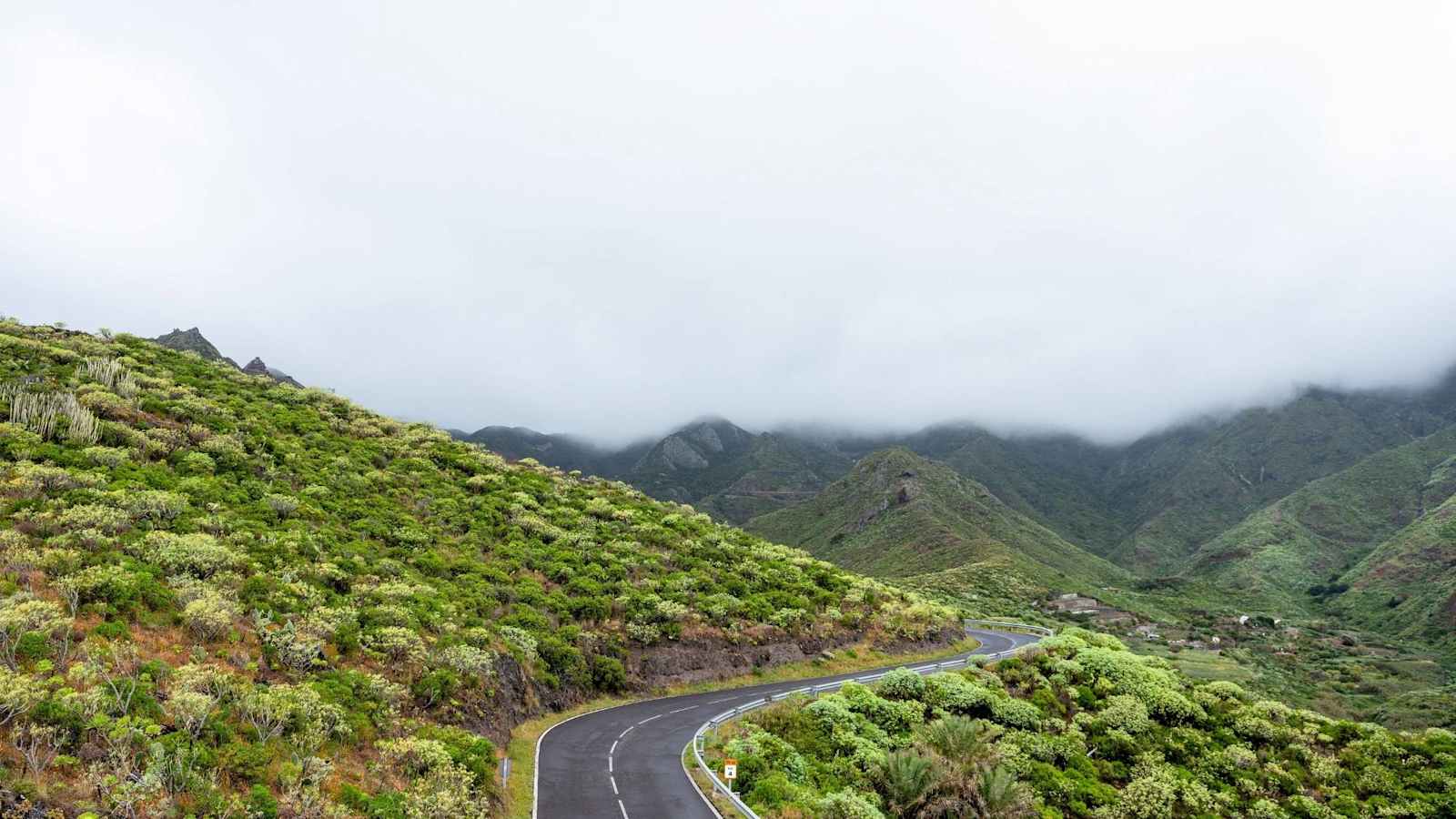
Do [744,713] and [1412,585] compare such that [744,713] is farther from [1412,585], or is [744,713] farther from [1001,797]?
[1412,585]

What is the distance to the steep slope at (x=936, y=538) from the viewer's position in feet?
463

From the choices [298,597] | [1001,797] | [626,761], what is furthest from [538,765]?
[1001,797]

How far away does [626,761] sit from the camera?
2408cm

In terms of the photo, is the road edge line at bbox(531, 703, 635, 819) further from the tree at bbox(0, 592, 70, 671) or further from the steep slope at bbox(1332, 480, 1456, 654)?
the steep slope at bbox(1332, 480, 1456, 654)

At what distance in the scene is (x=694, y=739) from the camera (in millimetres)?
25891

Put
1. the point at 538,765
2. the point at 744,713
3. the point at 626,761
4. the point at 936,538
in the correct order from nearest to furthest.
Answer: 1. the point at 538,765
2. the point at 626,761
3. the point at 744,713
4. the point at 936,538

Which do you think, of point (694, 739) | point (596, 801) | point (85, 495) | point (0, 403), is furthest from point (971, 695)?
point (0, 403)

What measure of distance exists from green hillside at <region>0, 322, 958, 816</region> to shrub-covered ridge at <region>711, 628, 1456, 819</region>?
10.0m

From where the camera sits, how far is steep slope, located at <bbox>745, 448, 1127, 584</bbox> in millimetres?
141000

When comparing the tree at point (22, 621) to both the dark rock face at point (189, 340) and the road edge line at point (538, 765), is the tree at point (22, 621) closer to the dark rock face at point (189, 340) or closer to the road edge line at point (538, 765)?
the road edge line at point (538, 765)

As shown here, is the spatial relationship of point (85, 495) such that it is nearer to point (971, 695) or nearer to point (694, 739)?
point (694, 739)

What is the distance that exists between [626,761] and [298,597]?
44.3 feet

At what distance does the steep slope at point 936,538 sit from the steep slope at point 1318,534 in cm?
2841

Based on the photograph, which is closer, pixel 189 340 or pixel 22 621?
pixel 22 621
